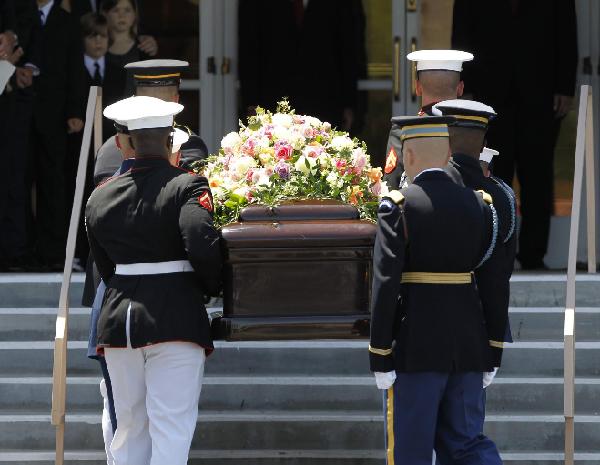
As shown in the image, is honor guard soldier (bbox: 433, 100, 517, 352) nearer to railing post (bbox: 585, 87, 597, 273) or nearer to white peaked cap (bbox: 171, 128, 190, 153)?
white peaked cap (bbox: 171, 128, 190, 153)

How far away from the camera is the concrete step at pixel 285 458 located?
698cm

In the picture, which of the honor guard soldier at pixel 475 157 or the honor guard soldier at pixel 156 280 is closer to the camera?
the honor guard soldier at pixel 156 280

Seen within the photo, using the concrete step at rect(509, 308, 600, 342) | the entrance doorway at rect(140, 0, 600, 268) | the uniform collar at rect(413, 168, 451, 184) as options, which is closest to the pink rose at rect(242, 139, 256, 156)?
the uniform collar at rect(413, 168, 451, 184)

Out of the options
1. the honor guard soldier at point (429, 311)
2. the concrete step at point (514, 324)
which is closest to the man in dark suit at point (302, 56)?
the concrete step at point (514, 324)

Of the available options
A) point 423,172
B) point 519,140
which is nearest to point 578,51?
point 519,140

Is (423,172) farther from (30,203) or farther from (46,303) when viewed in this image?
(30,203)

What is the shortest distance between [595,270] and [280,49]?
8.40ft

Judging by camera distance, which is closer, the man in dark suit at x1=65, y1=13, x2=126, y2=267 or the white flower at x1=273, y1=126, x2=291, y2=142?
the white flower at x1=273, y1=126, x2=291, y2=142

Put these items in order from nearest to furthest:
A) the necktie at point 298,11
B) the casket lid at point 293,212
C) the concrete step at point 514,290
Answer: the casket lid at point 293,212, the concrete step at point 514,290, the necktie at point 298,11

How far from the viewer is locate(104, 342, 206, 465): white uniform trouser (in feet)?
19.0

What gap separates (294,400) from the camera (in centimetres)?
745

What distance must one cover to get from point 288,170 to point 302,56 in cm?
356

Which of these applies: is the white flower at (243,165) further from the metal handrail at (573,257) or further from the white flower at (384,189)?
the metal handrail at (573,257)

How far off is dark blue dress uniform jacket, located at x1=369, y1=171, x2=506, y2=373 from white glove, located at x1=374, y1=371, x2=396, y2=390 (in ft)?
0.08
